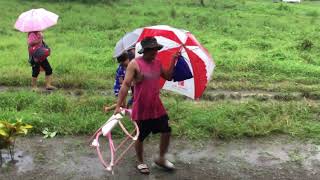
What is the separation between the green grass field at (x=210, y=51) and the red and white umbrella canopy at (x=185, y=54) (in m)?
1.16

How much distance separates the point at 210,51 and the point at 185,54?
290 inches

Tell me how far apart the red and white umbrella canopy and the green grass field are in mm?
1155

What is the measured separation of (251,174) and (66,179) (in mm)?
2043

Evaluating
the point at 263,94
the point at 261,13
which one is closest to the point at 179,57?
the point at 263,94

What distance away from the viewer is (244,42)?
45.2 ft

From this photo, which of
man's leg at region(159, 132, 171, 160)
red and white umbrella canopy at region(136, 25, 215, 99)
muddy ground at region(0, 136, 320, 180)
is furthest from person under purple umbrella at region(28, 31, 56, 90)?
man's leg at region(159, 132, 171, 160)

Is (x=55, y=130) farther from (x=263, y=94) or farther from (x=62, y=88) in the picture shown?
(x=263, y=94)

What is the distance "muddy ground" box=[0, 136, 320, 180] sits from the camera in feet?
17.9

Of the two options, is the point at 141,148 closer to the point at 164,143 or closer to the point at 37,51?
the point at 164,143

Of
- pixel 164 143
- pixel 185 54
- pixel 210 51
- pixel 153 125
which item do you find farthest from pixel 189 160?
pixel 210 51

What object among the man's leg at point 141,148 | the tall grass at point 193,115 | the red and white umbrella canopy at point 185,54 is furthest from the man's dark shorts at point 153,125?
the tall grass at point 193,115

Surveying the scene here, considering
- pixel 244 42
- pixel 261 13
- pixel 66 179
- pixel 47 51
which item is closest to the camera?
pixel 66 179

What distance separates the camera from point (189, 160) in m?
5.82

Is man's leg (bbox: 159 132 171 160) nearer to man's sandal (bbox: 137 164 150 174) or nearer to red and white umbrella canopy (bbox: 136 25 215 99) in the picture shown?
man's sandal (bbox: 137 164 150 174)
